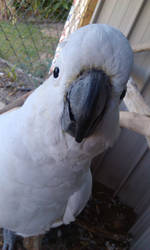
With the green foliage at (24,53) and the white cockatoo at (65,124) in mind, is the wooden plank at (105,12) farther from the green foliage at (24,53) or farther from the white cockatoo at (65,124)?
the green foliage at (24,53)

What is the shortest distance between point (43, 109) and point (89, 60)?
18 cm

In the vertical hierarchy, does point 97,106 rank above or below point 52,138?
above

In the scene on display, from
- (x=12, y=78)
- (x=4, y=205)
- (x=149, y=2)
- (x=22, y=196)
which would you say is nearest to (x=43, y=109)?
(x=22, y=196)

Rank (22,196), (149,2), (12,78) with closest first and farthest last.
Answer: (22,196) < (149,2) < (12,78)

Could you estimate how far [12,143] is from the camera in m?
0.62

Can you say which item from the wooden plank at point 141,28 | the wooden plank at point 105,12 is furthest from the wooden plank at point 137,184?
the wooden plank at point 105,12

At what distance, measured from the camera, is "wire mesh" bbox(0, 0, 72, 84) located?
6.00ft

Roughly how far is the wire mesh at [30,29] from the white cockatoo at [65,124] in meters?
1.51

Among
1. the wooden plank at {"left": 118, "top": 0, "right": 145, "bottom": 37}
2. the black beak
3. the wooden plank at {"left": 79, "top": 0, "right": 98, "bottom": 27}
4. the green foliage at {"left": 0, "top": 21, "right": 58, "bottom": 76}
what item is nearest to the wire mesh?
the green foliage at {"left": 0, "top": 21, "right": 58, "bottom": 76}

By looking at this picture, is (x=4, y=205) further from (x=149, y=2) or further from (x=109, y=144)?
(x=149, y=2)

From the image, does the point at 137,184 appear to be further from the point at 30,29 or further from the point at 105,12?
the point at 30,29

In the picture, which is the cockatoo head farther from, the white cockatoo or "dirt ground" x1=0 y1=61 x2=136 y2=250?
Answer: "dirt ground" x1=0 y1=61 x2=136 y2=250

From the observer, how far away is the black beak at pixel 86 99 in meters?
0.40

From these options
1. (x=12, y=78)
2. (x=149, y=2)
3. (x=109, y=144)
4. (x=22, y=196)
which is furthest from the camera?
(x=12, y=78)
